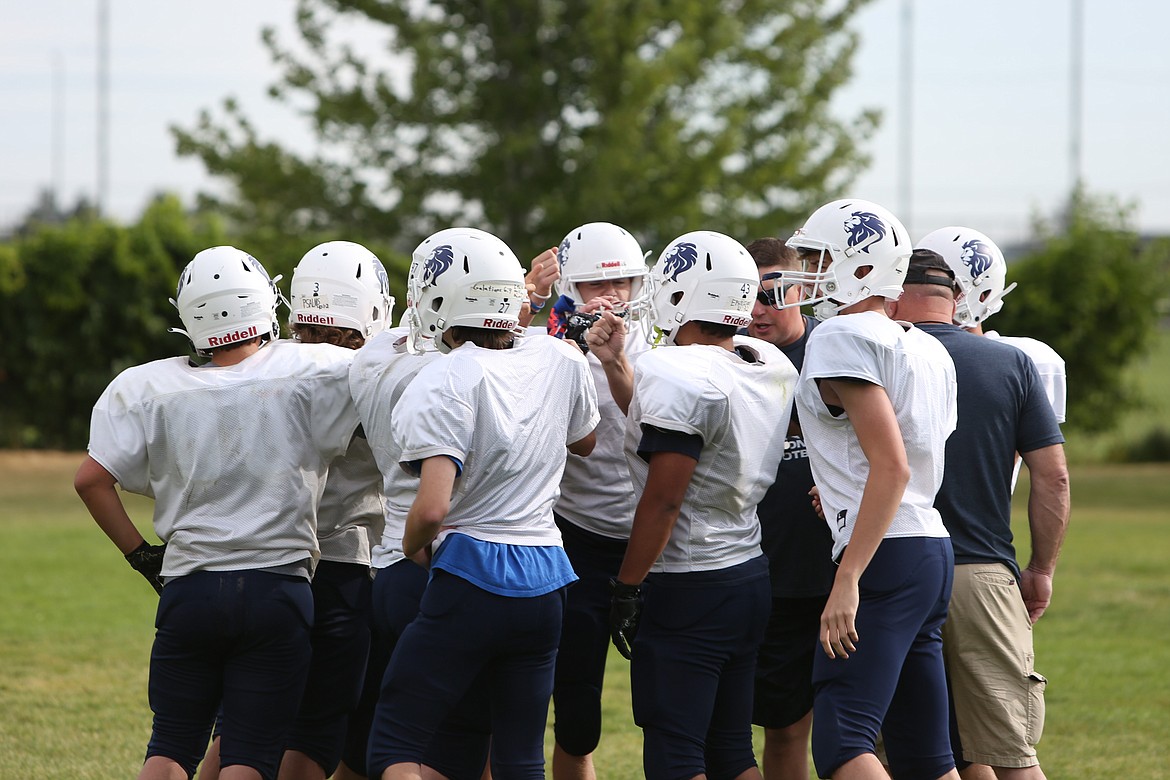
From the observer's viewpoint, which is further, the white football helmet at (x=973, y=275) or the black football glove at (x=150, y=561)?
the white football helmet at (x=973, y=275)

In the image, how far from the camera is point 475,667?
407cm

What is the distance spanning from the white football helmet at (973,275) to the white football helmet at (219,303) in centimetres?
259

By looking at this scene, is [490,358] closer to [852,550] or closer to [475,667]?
[475,667]

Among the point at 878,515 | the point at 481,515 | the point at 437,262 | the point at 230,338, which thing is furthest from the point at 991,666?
the point at 230,338

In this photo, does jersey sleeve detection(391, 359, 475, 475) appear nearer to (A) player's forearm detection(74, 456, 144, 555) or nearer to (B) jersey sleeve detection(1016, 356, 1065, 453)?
(A) player's forearm detection(74, 456, 144, 555)

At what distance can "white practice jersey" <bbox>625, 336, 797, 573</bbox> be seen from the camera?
4.32m

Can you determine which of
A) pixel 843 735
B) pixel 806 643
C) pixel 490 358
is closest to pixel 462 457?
pixel 490 358

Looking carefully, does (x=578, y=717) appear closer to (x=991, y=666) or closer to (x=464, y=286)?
(x=991, y=666)

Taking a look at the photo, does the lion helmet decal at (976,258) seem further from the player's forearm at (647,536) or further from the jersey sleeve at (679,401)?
the player's forearm at (647,536)

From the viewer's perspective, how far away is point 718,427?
4.36 m

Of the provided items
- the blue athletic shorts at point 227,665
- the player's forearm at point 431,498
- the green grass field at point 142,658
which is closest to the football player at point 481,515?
the player's forearm at point 431,498

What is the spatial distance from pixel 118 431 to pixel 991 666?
3178 mm

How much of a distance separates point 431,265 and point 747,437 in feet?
3.97

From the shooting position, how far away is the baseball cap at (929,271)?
481cm
